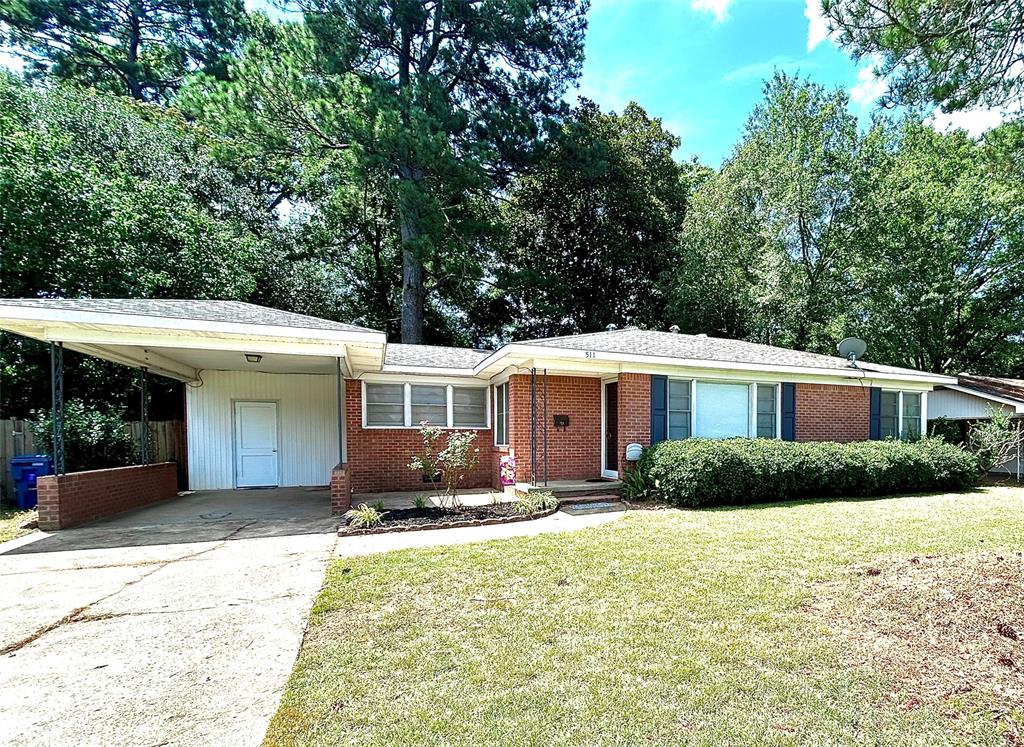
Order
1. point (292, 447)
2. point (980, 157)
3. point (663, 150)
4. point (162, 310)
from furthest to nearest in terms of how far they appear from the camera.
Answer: point (663, 150), point (292, 447), point (162, 310), point (980, 157)

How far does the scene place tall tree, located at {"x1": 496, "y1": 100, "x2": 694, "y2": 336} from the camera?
2308 cm

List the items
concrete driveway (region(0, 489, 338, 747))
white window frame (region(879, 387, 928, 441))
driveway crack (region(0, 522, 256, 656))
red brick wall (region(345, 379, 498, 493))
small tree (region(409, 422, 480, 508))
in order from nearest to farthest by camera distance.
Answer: concrete driveway (region(0, 489, 338, 747)) → driveway crack (region(0, 522, 256, 656)) → small tree (region(409, 422, 480, 508)) → red brick wall (region(345, 379, 498, 493)) → white window frame (region(879, 387, 928, 441))

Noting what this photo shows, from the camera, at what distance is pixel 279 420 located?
40.5 ft

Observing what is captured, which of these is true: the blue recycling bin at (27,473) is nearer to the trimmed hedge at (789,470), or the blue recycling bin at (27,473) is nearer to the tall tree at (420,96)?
the trimmed hedge at (789,470)

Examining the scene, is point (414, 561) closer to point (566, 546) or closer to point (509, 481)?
point (566, 546)

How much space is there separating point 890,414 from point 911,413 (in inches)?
37.9

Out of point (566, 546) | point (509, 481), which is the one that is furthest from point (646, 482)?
point (566, 546)

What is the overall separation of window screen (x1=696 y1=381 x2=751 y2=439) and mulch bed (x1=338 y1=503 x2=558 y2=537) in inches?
169

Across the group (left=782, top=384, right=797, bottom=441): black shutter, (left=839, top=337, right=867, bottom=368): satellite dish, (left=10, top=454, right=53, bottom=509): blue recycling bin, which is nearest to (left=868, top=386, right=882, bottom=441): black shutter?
(left=839, top=337, right=867, bottom=368): satellite dish

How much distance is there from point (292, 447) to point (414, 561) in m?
8.38

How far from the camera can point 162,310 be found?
7.54 metres

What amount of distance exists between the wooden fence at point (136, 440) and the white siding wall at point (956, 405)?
21.0m

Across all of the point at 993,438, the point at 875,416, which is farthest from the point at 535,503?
the point at 993,438

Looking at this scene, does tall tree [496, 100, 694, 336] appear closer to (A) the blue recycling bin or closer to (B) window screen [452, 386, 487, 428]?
(B) window screen [452, 386, 487, 428]
